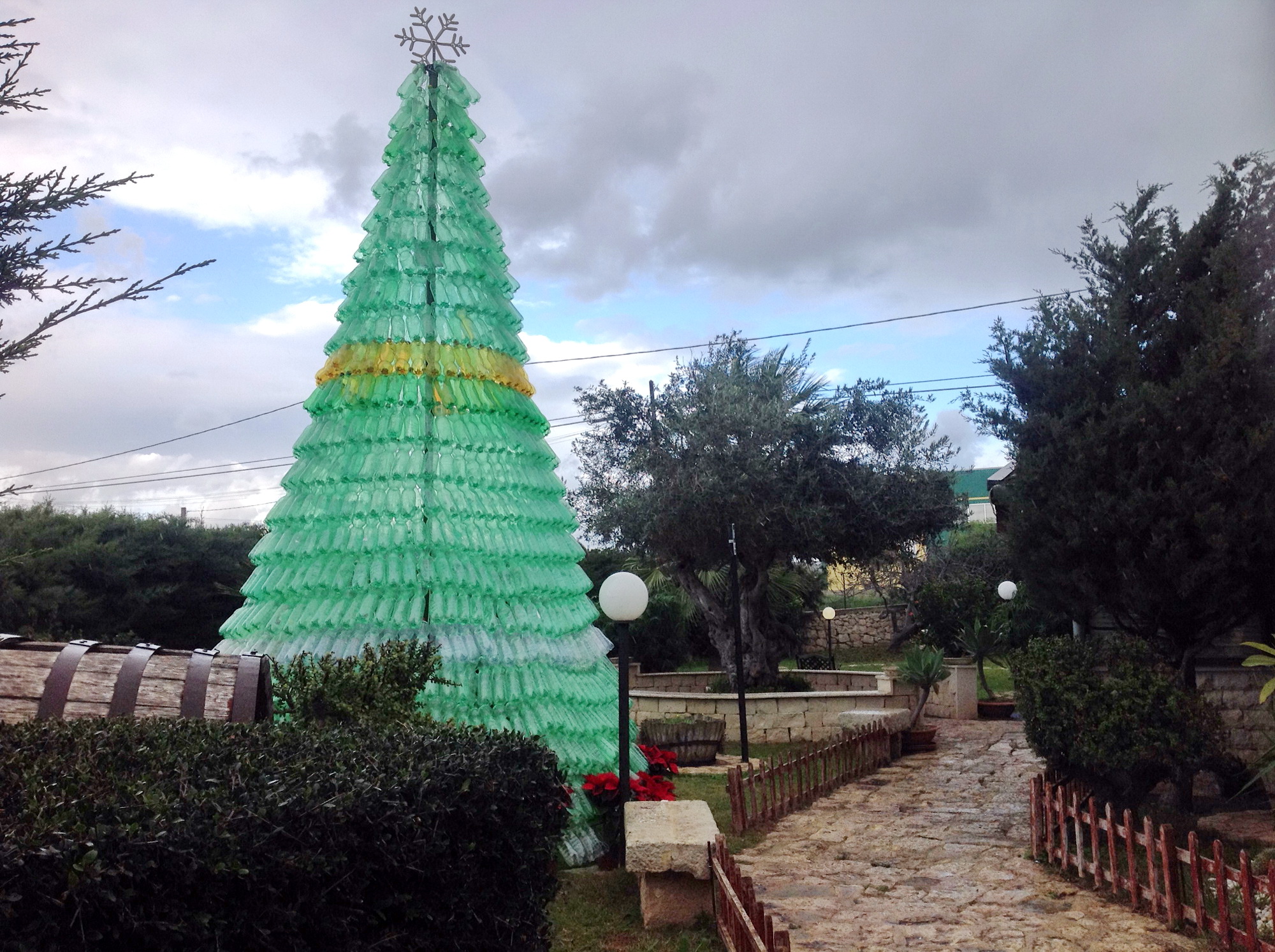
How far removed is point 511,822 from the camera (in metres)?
4.07

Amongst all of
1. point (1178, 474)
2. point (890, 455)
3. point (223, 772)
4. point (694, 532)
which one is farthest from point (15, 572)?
point (1178, 474)

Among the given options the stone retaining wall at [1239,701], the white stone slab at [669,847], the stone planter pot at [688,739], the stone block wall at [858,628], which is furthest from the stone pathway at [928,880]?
the stone block wall at [858,628]

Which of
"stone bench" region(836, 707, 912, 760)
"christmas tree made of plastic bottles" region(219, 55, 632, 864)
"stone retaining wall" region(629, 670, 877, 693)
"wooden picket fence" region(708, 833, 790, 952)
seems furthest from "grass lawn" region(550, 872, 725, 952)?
"stone retaining wall" region(629, 670, 877, 693)

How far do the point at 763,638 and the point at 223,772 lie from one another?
16975 mm

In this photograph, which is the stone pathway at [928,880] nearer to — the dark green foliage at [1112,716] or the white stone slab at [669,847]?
the white stone slab at [669,847]

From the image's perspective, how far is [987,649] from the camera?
1919 centimetres

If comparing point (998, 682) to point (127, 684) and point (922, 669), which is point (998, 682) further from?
point (127, 684)

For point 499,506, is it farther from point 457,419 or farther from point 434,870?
point 434,870

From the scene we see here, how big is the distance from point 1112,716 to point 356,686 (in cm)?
595

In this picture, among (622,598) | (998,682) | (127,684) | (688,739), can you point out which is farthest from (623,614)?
(998,682)

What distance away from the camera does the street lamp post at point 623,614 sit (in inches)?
273

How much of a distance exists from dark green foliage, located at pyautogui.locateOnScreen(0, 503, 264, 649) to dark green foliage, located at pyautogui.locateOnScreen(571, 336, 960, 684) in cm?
1116

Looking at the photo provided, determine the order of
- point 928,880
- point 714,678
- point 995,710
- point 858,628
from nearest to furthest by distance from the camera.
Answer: point 928,880
point 995,710
point 714,678
point 858,628

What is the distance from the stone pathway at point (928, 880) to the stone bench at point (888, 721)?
1729mm
